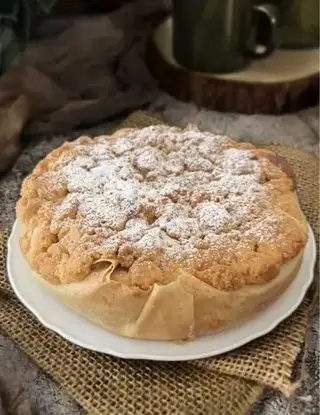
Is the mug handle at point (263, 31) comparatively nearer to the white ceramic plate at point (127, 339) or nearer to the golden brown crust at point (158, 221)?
the golden brown crust at point (158, 221)

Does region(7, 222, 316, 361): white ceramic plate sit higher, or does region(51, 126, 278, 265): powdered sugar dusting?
region(51, 126, 278, 265): powdered sugar dusting

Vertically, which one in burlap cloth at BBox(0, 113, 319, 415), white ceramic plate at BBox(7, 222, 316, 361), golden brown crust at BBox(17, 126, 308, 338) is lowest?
burlap cloth at BBox(0, 113, 319, 415)

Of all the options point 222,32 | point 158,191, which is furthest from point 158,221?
point 222,32

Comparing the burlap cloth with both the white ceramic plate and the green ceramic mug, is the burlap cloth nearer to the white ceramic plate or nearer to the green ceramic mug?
the white ceramic plate

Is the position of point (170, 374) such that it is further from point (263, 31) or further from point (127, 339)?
point (263, 31)

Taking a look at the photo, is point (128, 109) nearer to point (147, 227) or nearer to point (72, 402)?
point (147, 227)

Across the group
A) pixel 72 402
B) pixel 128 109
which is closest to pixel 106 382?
pixel 72 402

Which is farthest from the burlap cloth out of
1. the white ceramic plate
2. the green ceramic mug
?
the green ceramic mug
